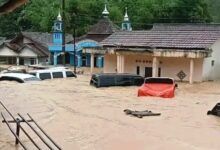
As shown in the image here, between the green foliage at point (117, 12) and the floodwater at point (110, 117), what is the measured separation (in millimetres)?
30656

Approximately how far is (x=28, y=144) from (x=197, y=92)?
16.0 m

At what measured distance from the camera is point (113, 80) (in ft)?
92.7

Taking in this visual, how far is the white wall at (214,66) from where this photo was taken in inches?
1311

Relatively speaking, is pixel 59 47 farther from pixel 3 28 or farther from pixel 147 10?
pixel 3 28

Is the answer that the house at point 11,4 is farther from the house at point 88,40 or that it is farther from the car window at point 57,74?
the house at point 88,40

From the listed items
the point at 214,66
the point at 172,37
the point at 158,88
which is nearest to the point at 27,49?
the point at 172,37

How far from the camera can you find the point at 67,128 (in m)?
15.8

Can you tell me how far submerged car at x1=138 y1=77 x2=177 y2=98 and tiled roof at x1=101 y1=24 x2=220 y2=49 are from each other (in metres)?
7.31

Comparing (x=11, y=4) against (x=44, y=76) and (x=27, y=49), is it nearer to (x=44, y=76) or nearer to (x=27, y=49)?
(x=44, y=76)

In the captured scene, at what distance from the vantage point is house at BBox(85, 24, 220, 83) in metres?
32.4

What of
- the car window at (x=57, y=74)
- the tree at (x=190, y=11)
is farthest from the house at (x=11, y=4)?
the tree at (x=190, y=11)

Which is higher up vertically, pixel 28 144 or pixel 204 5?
pixel 204 5

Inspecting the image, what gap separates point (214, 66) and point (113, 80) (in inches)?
395

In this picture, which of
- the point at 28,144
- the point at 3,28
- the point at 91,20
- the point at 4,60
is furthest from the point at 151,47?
the point at 3,28
